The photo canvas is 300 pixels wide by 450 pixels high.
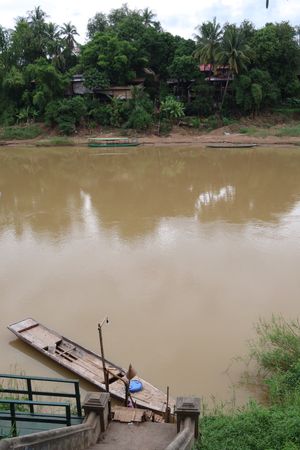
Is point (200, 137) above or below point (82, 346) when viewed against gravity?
above

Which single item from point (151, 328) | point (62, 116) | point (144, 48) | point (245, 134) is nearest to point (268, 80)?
point (245, 134)

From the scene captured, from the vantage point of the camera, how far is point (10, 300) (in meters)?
11.1

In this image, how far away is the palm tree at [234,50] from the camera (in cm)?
3406

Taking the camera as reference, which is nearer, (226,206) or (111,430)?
(111,430)

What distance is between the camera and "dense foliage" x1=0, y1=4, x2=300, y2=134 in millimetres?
35594

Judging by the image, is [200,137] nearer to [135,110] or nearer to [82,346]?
[135,110]

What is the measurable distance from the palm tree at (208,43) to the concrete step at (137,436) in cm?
3380

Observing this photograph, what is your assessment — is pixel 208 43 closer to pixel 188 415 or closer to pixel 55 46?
pixel 55 46

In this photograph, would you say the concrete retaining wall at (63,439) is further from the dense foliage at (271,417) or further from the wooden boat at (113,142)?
the wooden boat at (113,142)

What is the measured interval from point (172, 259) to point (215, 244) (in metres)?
2.03

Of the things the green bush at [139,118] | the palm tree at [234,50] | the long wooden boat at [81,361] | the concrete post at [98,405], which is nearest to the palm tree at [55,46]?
the green bush at [139,118]

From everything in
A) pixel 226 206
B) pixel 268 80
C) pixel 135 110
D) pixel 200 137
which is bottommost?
pixel 226 206

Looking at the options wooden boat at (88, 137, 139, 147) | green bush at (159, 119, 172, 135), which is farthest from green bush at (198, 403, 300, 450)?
green bush at (159, 119, 172, 135)

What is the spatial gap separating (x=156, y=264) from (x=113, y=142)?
2339 cm
